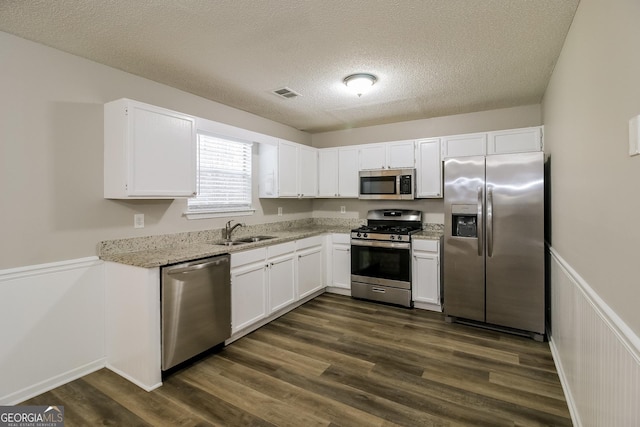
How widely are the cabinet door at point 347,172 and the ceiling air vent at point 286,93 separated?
4.72 ft

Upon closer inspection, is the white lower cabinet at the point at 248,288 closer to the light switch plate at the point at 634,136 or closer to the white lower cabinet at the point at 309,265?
the white lower cabinet at the point at 309,265

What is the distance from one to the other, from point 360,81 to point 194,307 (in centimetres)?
253

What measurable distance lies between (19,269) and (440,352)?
3.41 m

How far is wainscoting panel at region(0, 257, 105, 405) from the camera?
2168mm

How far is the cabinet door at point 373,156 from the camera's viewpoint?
4453 mm

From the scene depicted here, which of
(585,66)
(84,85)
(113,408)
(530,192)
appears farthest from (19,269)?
(530,192)

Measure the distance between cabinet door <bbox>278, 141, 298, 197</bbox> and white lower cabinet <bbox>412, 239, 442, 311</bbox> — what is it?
1.81m

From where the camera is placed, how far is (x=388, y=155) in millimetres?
4418

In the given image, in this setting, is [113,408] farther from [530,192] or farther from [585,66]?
[530,192]

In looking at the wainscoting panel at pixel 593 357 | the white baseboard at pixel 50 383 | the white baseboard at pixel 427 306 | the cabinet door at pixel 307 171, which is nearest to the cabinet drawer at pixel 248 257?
the white baseboard at pixel 50 383

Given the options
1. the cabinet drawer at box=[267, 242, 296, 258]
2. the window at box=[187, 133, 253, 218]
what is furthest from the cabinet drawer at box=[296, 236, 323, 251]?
the window at box=[187, 133, 253, 218]

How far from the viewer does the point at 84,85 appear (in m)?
2.55

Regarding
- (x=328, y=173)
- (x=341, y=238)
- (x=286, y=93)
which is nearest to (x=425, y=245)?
(x=341, y=238)

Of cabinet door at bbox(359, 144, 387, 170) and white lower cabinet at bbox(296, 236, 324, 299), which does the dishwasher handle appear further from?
cabinet door at bbox(359, 144, 387, 170)
